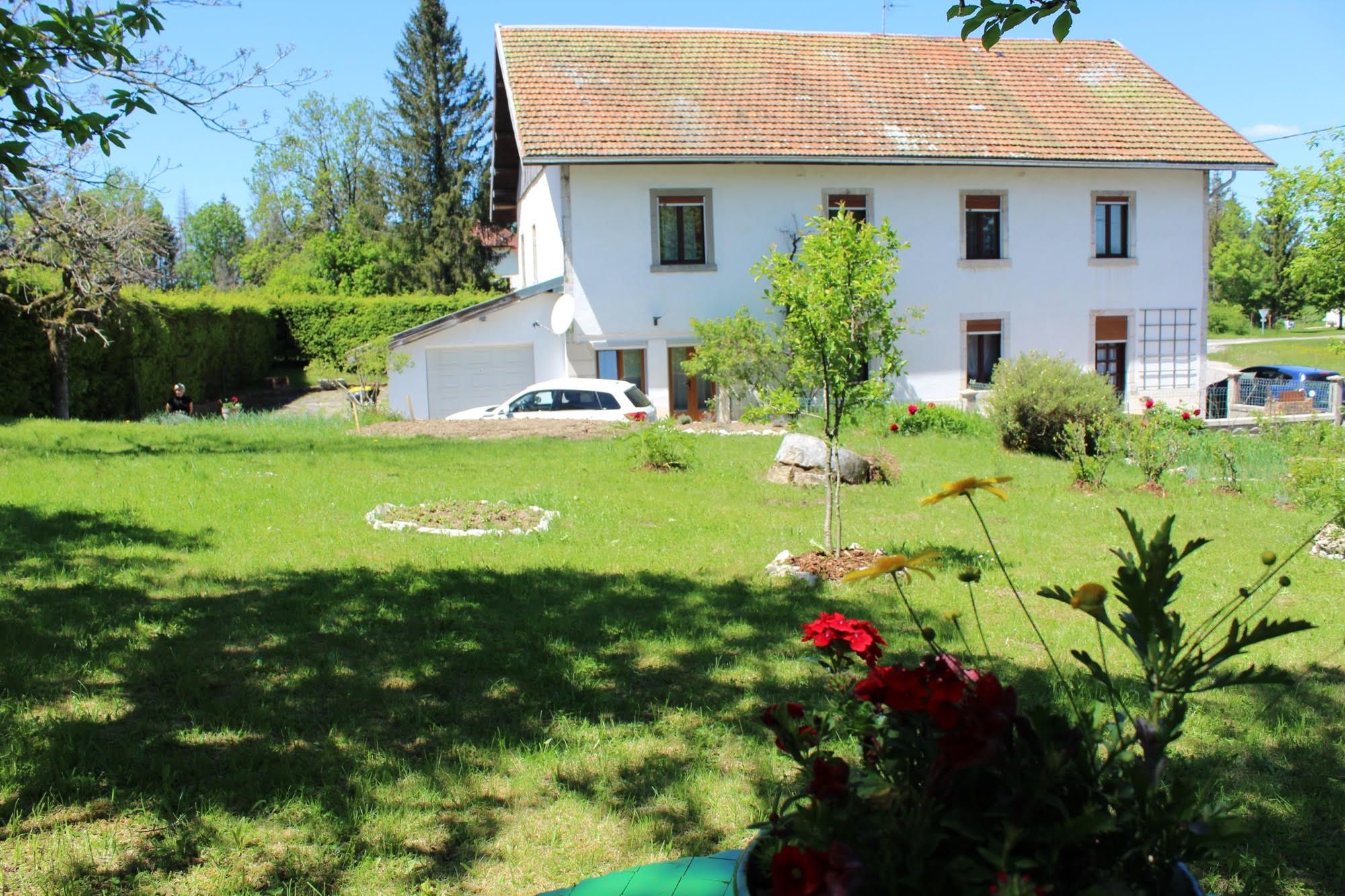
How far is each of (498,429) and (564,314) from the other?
502 centimetres

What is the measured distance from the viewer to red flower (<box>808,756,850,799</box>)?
2.09 m

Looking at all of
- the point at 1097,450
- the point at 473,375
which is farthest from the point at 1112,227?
the point at 473,375

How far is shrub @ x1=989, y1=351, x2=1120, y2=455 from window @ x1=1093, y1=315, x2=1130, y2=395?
7.15 m

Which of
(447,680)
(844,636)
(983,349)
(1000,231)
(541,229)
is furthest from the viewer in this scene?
(541,229)

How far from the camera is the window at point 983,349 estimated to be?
24031 mm

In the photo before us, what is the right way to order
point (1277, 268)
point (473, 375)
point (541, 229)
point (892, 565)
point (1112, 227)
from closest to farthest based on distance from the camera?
point (892, 565) < point (473, 375) < point (1112, 227) < point (541, 229) < point (1277, 268)

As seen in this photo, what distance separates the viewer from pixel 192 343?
27109 millimetres

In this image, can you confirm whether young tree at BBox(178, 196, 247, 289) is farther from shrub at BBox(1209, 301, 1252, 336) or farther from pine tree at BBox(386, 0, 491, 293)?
shrub at BBox(1209, 301, 1252, 336)

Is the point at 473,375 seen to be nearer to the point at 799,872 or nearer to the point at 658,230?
the point at 658,230

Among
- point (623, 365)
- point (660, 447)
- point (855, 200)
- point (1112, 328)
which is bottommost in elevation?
point (660, 447)

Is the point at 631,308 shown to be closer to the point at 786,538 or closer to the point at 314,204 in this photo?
the point at 786,538

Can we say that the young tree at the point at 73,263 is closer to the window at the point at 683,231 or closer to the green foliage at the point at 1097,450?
the window at the point at 683,231

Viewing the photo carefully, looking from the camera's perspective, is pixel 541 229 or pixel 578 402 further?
pixel 541 229

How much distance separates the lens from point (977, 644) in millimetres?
6230
